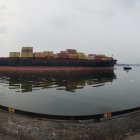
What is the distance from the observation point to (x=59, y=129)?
12.7m

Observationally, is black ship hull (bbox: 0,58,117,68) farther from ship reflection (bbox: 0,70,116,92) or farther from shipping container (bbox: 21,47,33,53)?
ship reflection (bbox: 0,70,116,92)

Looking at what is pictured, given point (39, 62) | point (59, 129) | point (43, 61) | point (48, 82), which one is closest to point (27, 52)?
point (39, 62)

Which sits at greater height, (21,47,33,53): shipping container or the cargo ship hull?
(21,47,33,53): shipping container

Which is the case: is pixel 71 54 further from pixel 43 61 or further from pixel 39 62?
pixel 39 62

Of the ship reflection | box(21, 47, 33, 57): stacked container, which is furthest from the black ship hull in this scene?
the ship reflection

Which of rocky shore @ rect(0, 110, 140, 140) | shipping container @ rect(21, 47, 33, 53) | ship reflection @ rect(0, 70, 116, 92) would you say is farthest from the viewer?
shipping container @ rect(21, 47, 33, 53)

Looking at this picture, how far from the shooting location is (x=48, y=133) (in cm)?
1260

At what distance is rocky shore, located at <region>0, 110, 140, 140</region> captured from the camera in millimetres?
12597

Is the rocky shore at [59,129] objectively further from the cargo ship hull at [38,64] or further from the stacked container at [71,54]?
the stacked container at [71,54]

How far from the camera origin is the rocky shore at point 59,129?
41.3ft

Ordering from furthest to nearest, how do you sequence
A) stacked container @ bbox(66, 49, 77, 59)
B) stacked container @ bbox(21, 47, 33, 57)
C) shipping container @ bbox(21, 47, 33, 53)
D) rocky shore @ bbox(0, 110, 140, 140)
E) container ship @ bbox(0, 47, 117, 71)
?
stacked container @ bbox(66, 49, 77, 59)
shipping container @ bbox(21, 47, 33, 53)
stacked container @ bbox(21, 47, 33, 57)
container ship @ bbox(0, 47, 117, 71)
rocky shore @ bbox(0, 110, 140, 140)

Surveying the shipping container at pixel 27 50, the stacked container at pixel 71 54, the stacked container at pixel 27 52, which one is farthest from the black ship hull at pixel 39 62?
the shipping container at pixel 27 50

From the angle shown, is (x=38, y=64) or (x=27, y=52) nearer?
(x=38, y=64)

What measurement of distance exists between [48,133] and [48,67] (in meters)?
61.0
